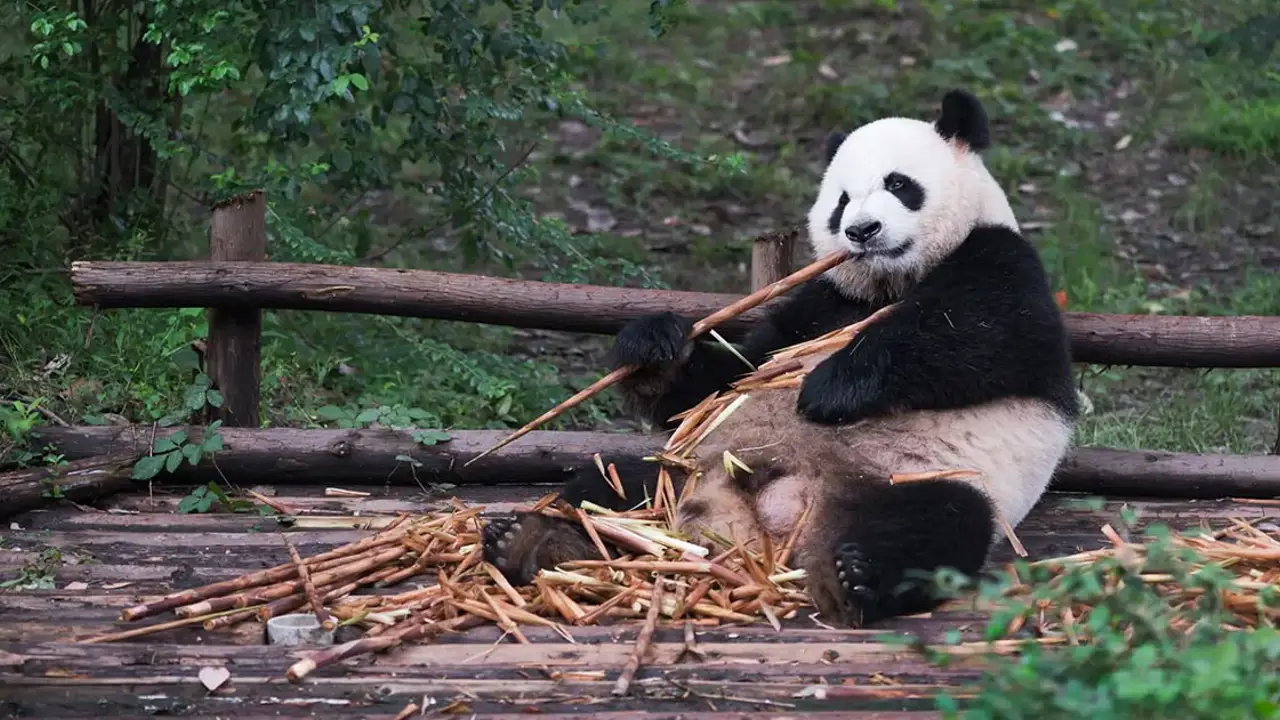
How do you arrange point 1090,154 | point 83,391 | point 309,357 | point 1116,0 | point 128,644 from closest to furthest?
point 128,644
point 83,391
point 309,357
point 1090,154
point 1116,0

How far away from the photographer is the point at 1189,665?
74.2 inches

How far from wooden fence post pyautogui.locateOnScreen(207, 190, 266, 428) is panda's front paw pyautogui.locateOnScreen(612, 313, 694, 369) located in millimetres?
1280

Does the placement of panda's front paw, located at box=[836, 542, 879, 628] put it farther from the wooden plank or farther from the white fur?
the wooden plank

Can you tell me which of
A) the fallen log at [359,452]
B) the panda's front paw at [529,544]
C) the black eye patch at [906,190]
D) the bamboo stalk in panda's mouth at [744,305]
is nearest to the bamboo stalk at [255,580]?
the panda's front paw at [529,544]

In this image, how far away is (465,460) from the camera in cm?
443

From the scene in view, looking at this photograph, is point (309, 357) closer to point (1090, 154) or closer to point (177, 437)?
point (177, 437)

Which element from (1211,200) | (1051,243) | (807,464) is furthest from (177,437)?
(1211,200)

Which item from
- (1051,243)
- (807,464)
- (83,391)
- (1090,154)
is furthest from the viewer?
(1090,154)

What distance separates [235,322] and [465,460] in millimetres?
833

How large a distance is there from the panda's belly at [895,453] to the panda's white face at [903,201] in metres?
0.45

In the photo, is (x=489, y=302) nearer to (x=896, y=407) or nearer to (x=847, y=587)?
(x=896, y=407)

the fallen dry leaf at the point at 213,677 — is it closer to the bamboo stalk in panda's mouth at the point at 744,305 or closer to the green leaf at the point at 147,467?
the bamboo stalk in panda's mouth at the point at 744,305

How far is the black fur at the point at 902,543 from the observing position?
309 centimetres

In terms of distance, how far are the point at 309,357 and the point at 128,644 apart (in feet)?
8.86
